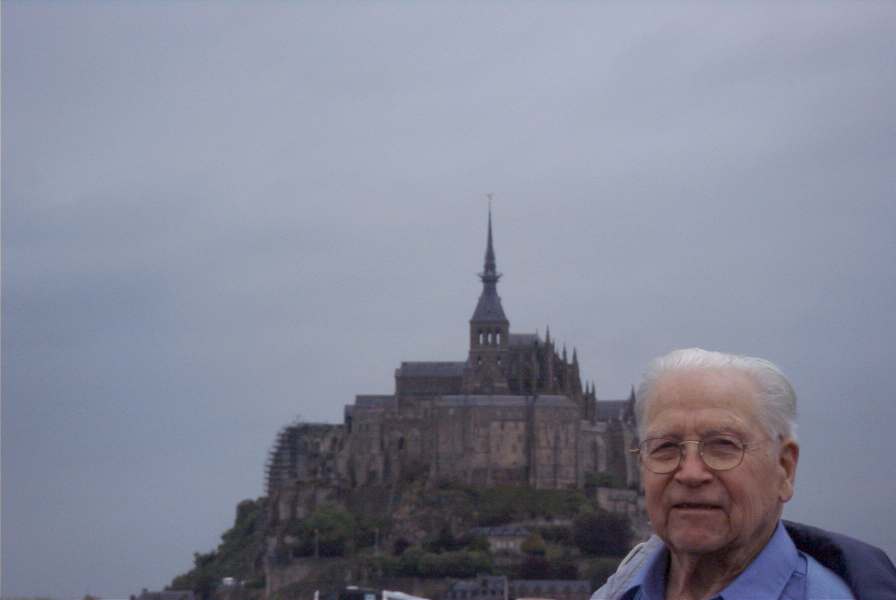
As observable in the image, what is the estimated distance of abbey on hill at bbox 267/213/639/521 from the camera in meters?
77.6

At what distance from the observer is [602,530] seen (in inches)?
2867

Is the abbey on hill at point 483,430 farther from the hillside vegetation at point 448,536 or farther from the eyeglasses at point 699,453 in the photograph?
the eyeglasses at point 699,453

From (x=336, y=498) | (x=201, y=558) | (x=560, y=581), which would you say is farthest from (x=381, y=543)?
(x=201, y=558)

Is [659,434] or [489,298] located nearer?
[659,434]

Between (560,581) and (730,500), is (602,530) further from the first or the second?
(730,500)

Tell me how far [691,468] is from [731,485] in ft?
0.30

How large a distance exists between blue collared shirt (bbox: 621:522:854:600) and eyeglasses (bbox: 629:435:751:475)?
20 cm

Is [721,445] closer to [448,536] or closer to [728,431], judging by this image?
[728,431]

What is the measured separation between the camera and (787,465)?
3928mm

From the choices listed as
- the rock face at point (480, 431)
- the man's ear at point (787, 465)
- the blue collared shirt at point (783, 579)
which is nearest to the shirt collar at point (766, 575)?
the blue collared shirt at point (783, 579)

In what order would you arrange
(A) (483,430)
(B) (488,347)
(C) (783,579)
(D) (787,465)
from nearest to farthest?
Answer: (C) (783,579)
(D) (787,465)
(A) (483,430)
(B) (488,347)

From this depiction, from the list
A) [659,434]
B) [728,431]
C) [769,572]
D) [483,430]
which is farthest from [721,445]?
[483,430]

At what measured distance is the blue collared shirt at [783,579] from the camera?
376 centimetres

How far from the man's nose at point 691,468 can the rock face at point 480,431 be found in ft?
237
